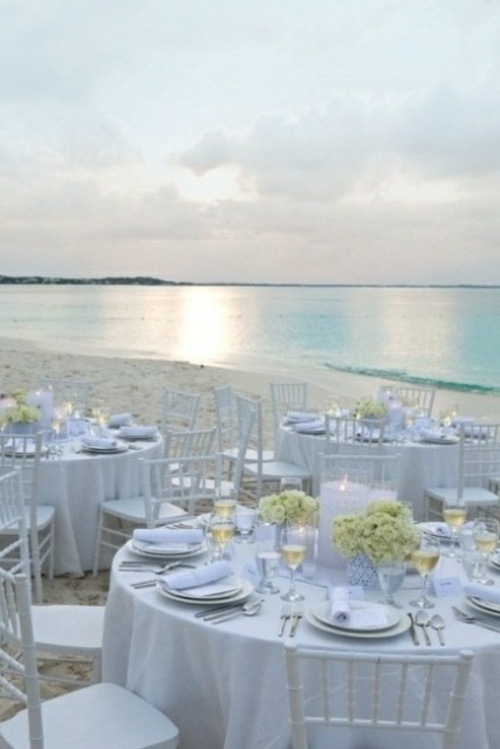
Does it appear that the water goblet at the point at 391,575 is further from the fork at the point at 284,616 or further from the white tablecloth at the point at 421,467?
the white tablecloth at the point at 421,467

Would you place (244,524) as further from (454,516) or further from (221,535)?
(454,516)

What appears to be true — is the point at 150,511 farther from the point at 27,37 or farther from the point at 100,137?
the point at 100,137

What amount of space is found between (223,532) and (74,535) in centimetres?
281

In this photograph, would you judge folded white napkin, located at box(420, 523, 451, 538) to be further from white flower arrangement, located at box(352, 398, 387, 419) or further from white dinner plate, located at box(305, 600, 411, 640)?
white flower arrangement, located at box(352, 398, 387, 419)

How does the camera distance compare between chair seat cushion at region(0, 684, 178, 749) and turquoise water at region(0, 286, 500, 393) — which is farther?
turquoise water at region(0, 286, 500, 393)

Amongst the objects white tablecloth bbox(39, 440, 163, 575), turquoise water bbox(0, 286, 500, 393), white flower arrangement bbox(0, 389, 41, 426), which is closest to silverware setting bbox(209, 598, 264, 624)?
white tablecloth bbox(39, 440, 163, 575)

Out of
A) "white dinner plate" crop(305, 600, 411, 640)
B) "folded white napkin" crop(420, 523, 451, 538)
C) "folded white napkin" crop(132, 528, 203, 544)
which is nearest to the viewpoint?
"white dinner plate" crop(305, 600, 411, 640)

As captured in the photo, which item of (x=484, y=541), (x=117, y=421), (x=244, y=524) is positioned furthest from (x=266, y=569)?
(x=117, y=421)

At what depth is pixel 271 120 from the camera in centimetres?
1856

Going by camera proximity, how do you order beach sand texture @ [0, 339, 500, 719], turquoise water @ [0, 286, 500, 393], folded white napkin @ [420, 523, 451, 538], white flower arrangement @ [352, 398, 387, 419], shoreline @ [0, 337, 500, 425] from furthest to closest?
turquoise water @ [0, 286, 500, 393], shoreline @ [0, 337, 500, 425], beach sand texture @ [0, 339, 500, 719], white flower arrangement @ [352, 398, 387, 419], folded white napkin @ [420, 523, 451, 538]

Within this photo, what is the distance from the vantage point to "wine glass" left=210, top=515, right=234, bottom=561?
3.10 m

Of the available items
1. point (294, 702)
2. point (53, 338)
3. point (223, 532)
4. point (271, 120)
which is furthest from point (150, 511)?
point (53, 338)

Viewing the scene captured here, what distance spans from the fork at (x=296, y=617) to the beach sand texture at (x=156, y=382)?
7510 mm

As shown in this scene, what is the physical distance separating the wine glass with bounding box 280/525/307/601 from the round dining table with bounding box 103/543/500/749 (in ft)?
0.16
